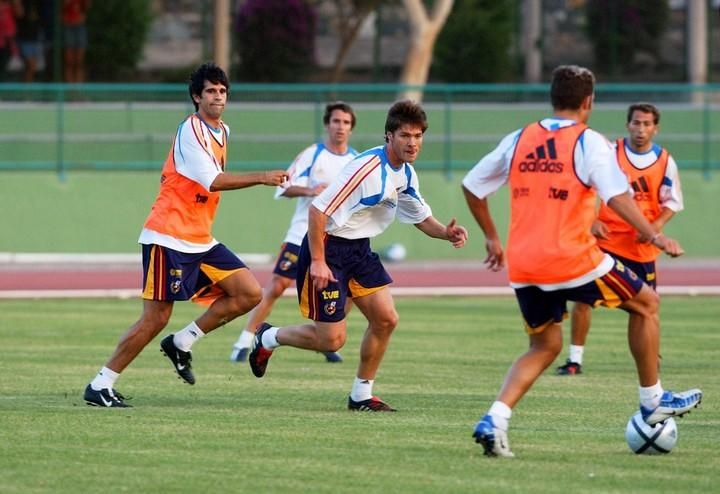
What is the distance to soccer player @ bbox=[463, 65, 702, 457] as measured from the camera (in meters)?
8.43

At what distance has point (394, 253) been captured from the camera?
26.2 m

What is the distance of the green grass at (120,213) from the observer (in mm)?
25922

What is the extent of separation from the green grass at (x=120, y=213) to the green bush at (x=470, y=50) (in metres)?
10.7

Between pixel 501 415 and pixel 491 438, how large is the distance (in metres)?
0.14

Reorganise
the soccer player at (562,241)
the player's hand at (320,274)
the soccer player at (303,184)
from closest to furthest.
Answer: the soccer player at (562,241) → the player's hand at (320,274) → the soccer player at (303,184)

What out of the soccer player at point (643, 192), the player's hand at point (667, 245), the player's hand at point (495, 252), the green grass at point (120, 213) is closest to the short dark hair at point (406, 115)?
the player's hand at point (495, 252)

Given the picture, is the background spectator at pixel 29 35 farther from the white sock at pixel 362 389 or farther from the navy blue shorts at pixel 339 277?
the white sock at pixel 362 389

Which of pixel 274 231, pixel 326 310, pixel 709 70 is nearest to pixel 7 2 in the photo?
pixel 274 231

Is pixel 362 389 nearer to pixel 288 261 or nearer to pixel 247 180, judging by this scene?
pixel 247 180

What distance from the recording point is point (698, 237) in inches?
1072

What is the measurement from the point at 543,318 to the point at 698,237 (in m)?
19.1

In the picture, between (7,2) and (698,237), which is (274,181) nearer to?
(698,237)

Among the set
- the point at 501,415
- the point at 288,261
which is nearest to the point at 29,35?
the point at 288,261

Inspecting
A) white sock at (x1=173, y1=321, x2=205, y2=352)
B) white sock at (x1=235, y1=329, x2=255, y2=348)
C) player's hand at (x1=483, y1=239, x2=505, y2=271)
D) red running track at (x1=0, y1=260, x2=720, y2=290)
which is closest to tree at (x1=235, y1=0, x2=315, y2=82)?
red running track at (x1=0, y1=260, x2=720, y2=290)
